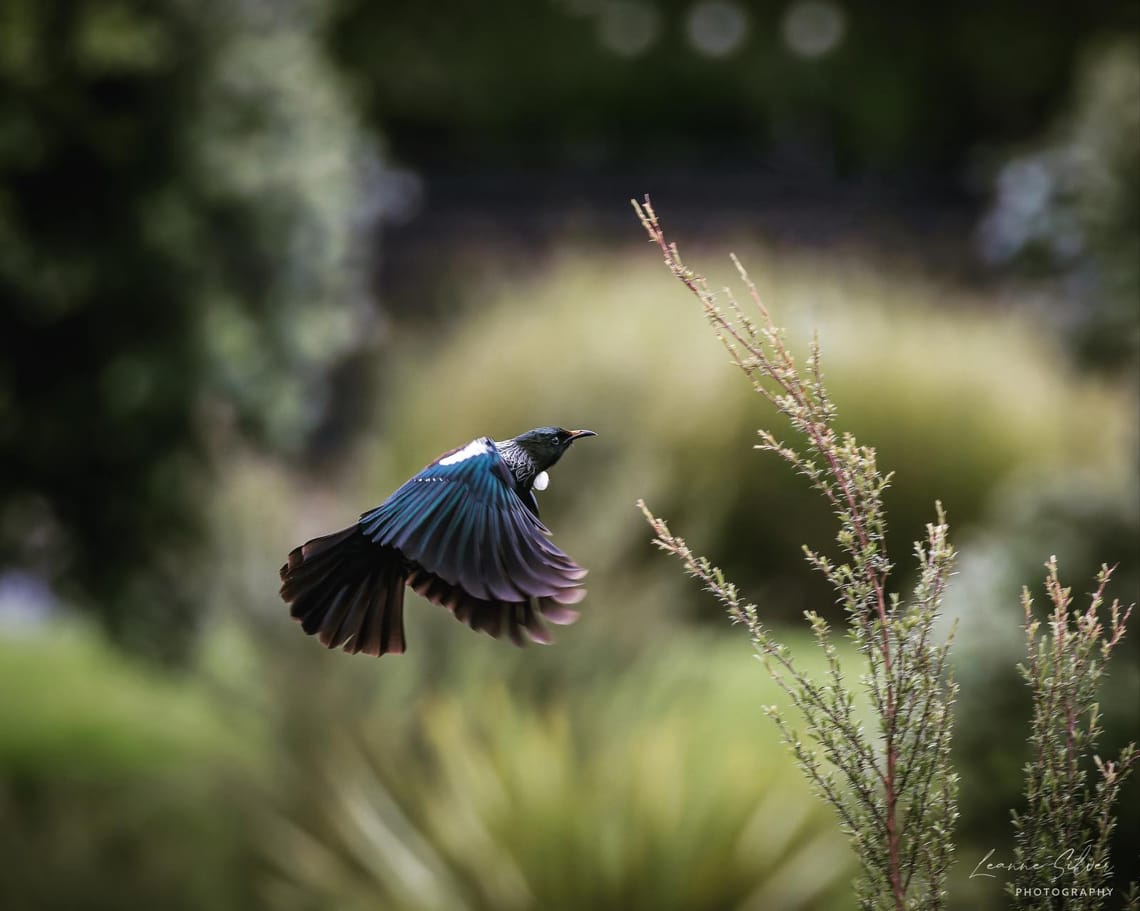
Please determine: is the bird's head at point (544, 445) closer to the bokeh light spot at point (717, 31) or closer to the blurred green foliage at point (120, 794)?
the blurred green foliage at point (120, 794)

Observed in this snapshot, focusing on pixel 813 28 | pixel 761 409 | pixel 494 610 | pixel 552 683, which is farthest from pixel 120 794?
pixel 813 28

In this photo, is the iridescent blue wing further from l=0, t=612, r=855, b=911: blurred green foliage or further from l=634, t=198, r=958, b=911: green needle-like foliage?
l=0, t=612, r=855, b=911: blurred green foliage

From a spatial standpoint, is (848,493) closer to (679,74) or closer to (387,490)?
(387,490)

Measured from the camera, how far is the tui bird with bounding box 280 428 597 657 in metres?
0.75

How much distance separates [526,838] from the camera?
2.87m

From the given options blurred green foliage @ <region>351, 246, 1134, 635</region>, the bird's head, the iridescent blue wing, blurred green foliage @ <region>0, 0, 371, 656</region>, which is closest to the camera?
the iridescent blue wing

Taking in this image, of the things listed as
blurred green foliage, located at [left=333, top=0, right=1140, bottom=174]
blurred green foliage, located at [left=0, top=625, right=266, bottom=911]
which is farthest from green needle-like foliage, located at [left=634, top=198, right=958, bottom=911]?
blurred green foliage, located at [left=333, top=0, right=1140, bottom=174]

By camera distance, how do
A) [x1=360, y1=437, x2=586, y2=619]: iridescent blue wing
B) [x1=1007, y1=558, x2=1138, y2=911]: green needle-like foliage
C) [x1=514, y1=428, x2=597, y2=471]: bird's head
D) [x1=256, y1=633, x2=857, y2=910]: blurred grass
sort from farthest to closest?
1. [x1=256, y1=633, x2=857, y2=910]: blurred grass
2. [x1=1007, y1=558, x2=1138, y2=911]: green needle-like foliage
3. [x1=514, y1=428, x2=597, y2=471]: bird's head
4. [x1=360, y1=437, x2=586, y2=619]: iridescent blue wing

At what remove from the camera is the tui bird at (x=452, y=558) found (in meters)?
0.75

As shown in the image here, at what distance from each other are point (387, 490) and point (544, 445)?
3044 millimetres

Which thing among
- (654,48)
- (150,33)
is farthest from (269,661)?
(654,48)

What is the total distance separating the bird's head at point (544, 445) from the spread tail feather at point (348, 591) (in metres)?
0.11

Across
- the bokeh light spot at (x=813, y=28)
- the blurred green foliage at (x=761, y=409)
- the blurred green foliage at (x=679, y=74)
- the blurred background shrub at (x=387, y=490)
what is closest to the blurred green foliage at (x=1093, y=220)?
the blurred background shrub at (x=387, y=490)

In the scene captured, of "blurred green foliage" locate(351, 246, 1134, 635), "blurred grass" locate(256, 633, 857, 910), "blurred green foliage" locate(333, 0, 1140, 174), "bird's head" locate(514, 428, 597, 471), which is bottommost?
"bird's head" locate(514, 428, 597, 471)
